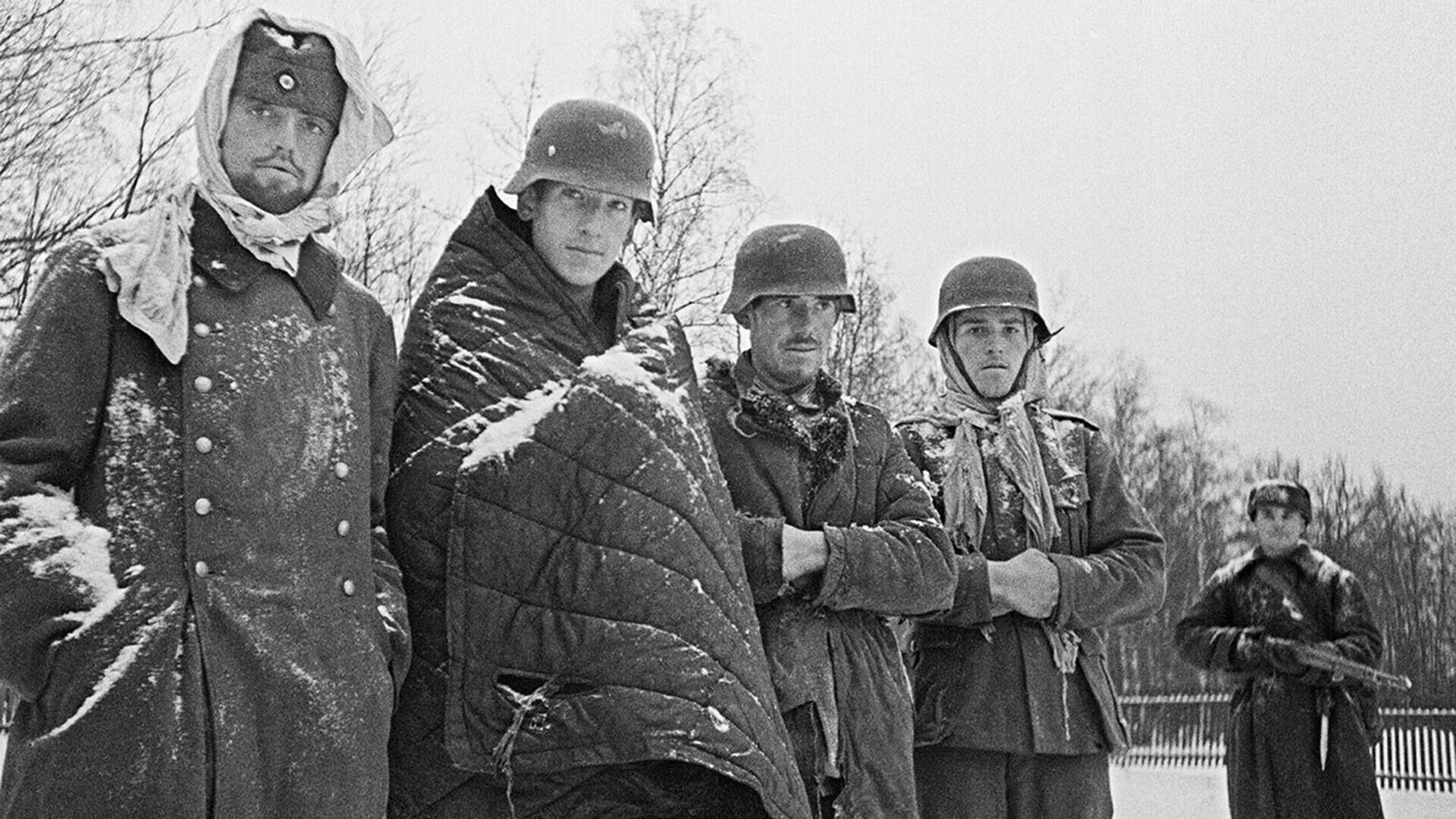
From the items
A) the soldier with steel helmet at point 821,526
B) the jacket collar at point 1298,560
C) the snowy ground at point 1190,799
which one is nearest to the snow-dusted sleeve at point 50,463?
the soldier with steel helmet at point 821,526

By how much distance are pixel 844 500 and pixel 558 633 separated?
1.12 m

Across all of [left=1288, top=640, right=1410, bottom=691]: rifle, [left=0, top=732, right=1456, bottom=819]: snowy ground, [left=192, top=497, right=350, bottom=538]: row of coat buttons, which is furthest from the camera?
[left=0, top=732, right=1456, bottom=819]: snowy ground

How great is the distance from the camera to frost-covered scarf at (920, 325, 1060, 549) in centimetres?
450

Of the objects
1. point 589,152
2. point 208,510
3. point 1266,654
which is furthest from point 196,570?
point 1266,654

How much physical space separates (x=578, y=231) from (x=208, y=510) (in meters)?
1.03

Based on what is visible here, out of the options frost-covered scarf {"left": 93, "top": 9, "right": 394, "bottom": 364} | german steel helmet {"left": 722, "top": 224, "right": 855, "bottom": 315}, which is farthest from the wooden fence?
frost-covered scarf {"left": 93, "top": 9, "right": 394, "bottom": 364}

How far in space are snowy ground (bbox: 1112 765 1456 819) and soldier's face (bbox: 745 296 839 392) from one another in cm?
841

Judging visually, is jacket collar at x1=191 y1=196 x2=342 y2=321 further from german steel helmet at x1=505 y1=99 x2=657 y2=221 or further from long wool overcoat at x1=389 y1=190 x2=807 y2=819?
german steel helmet at x1=505 y1=99 x2=657 y2=221

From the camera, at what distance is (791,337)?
3.99 meters

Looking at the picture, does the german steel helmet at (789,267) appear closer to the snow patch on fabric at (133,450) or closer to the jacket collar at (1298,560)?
the snow patch on fabric at (133,450)

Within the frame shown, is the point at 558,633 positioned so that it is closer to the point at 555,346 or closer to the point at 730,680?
the point at 730,680

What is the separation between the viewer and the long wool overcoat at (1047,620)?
13.8ft

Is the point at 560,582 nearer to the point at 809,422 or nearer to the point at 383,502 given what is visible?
the point at 383,502

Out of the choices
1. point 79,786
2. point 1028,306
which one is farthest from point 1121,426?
point 79,786
